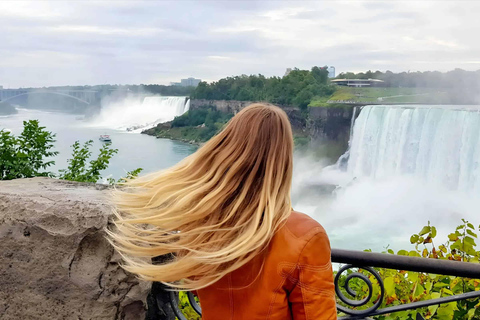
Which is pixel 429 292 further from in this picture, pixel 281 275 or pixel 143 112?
pixel 143 112

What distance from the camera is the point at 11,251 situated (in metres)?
1.73

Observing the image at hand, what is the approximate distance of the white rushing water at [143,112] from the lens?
3547 cm

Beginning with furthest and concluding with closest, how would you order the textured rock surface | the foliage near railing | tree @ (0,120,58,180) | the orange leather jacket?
tree @ (0,120,58,180) → the foliage near railing → the textured rock surface → the orange leather jacket

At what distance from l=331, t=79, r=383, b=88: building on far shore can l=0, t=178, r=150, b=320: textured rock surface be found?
96.5 feet

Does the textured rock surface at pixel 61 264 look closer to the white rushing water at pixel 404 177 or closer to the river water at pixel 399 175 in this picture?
the river water at pixel 399 175

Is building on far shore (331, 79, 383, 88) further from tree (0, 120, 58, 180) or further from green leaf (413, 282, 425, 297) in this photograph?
green leaf (413, 282, 425, 297)

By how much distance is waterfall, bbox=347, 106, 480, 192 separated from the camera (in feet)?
55.2

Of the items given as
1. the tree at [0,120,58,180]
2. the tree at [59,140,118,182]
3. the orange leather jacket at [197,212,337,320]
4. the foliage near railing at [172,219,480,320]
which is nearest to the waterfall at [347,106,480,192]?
the tree at [59,140,118,182]

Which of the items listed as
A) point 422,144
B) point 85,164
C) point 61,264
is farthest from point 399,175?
point 61,264

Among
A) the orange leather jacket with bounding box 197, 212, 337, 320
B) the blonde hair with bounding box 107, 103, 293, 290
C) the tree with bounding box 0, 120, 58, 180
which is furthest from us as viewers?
the tree with bounding box 0, 120, 58, 180

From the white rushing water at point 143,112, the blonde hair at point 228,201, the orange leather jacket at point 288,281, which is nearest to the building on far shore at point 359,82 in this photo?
the white rushing water at point 143,112

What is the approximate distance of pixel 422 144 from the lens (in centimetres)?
1820

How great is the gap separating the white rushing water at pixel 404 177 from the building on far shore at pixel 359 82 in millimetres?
5901

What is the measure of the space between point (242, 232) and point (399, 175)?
70.0ft
